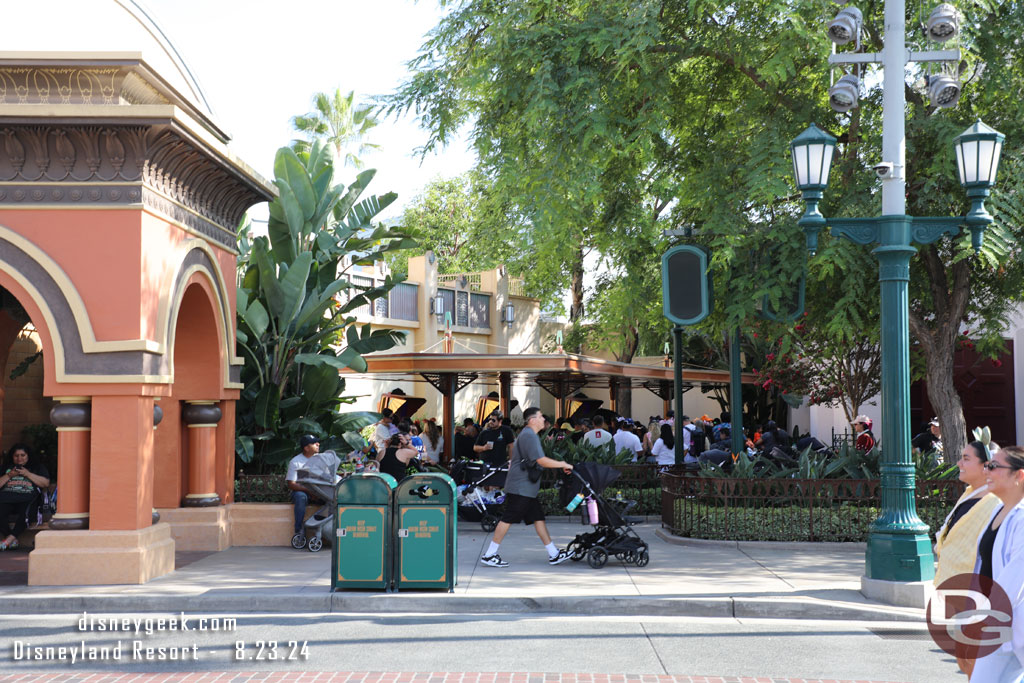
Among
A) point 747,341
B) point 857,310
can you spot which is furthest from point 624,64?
point 747,341

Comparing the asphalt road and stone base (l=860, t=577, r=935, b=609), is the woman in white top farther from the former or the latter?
the asphalt road

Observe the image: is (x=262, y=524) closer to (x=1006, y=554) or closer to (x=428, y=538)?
(x=428, y=538)

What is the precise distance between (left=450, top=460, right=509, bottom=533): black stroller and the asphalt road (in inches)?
236

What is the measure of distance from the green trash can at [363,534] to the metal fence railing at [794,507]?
211 inches

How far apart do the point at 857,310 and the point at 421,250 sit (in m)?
34.0

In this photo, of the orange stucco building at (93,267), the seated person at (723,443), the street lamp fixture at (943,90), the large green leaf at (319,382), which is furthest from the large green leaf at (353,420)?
the street lamp fixture at (943,90)

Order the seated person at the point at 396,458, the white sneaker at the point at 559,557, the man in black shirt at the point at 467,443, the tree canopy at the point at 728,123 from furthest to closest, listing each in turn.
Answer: the man in black shirt at the point at 467,443 < the seated person at the point at 396,458 < the tree canopy at the point at 728,123 < the white sneaker at the point at 559,557

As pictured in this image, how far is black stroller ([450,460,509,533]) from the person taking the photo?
1548cm

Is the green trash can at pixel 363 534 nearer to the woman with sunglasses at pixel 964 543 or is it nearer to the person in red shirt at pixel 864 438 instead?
the woman with sunglasses at pixel 964 543

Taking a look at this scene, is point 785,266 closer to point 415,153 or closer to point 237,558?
point 415,153

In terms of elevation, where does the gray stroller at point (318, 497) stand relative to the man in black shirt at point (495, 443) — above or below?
below

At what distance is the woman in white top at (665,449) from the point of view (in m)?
19.1

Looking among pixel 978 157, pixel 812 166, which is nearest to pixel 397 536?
pixel 812 166

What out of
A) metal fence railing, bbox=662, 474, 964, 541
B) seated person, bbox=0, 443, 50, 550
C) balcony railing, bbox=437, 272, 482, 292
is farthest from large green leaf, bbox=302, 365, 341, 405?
balcony railing, bbox=437, 272, 482, 292
